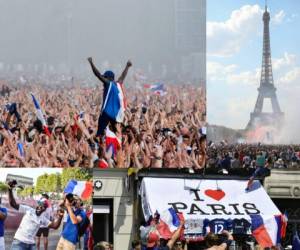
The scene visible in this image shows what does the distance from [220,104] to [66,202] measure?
15.1 ft

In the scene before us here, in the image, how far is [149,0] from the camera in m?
16.1

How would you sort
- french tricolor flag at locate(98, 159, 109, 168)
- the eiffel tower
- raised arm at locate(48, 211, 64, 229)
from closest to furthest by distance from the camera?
raised arm at locate(48, 211, 64, 229) < french tricolor flag at locate(98, 159, 109, 168) < the eiffel tower

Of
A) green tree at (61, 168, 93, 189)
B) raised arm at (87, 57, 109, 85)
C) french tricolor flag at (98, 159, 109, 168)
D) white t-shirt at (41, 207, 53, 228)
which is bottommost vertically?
white t-shirt at (41, 207, 53, 228)

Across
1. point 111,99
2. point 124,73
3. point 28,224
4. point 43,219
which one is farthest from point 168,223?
point 124,73

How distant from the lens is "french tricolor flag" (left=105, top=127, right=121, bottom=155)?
15539 millimetres

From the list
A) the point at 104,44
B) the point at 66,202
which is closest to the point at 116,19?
the point at 104,44

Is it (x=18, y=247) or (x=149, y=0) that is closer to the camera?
(x=18, y=247)

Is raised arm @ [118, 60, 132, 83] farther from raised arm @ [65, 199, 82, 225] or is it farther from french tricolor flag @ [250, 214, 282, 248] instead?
french tricolor flag @ [250, 214, 282, 248]

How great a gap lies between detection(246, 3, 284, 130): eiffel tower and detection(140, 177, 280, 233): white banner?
1579 mm

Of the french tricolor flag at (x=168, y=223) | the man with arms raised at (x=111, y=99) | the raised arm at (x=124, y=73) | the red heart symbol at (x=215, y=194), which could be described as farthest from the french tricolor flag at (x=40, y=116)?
the red heart symbol at (x=215, y=194)

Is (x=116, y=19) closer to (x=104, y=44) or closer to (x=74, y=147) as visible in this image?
(x=104, y=44)

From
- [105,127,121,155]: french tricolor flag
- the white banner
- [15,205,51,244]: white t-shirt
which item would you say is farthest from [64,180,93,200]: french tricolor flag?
[105,127,121,155]: french tricolor flag

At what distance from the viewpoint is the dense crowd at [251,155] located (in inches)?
641

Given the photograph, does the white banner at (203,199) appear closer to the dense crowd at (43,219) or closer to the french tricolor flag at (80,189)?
the french tricolor flag at (80,189)
